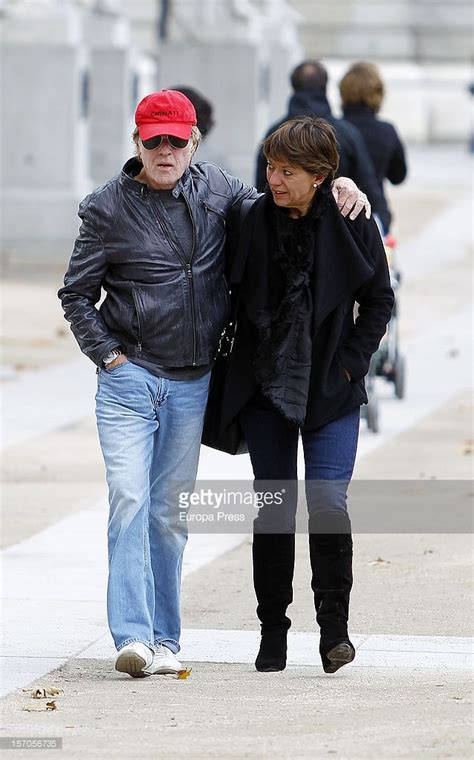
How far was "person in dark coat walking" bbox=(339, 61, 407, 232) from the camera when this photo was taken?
11375 millimetres

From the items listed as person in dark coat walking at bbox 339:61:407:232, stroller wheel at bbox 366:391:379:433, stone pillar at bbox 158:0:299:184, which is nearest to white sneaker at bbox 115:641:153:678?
stroller wheel at bbox 366:391:379:433

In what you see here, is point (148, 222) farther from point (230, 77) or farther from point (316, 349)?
point (230, 77)

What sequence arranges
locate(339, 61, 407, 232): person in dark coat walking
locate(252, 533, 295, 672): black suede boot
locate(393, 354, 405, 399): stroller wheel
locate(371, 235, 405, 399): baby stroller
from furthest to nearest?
locate(393, 354, 405, 399): stroller wheel, locate(371, 235, 405, 399): baby stroller, locate(339, 61, 407, 232): person in dark coat walking, locate(252, 533, 295, 672): black suede boot

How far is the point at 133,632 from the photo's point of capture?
19.7ft

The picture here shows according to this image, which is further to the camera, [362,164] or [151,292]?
[362,164]

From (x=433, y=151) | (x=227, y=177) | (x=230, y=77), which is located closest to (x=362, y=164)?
(x=227, y=177)

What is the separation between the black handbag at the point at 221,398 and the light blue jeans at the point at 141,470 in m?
0.04

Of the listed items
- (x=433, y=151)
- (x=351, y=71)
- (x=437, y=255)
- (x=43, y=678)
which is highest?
(x=351, y=71)

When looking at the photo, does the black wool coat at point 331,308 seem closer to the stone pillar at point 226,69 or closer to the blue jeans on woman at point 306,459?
the blue jeans on woman at point 306,459

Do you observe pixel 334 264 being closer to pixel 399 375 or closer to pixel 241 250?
pixel 241 250

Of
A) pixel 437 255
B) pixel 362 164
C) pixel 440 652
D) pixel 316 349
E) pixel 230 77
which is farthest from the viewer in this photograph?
pixel 230 77

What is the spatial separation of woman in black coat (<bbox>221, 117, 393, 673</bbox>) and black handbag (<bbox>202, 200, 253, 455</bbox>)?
0.07m

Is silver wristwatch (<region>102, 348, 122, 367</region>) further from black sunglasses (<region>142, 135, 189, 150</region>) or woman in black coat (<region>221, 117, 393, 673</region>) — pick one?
black sunglasses (<region>142, 135, 189, 150</region>)

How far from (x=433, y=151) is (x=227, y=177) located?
122ft
